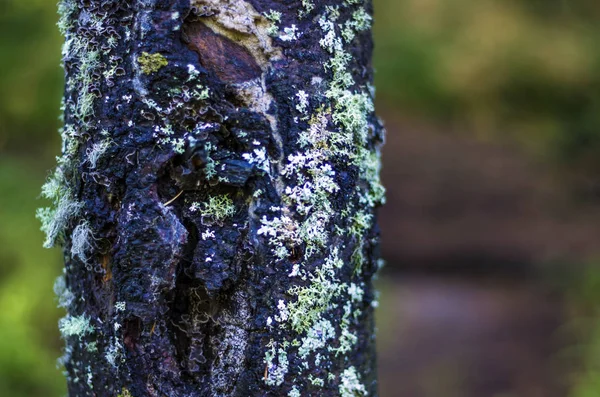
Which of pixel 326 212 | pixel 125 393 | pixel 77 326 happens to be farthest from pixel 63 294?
pixel 326 212

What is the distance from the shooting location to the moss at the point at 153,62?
874 millimetres

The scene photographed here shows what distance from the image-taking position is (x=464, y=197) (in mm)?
6121

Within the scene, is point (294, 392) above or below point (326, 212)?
below

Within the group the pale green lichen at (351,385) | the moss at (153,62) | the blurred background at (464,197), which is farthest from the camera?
the blurred background at (464,197)

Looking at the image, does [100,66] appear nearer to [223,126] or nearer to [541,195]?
[223,126]

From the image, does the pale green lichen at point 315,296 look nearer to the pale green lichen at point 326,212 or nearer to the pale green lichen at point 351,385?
the pale green lichen at point 326,212

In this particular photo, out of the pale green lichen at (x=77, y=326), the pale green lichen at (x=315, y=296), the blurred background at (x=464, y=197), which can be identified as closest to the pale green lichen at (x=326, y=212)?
the pale green lichen at (x=315, y=296)

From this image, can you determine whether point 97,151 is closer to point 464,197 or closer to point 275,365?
point 275,365

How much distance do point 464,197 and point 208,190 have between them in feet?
18.1

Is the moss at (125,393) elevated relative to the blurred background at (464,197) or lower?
lower

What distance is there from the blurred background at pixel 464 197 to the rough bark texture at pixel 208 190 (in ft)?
9.35

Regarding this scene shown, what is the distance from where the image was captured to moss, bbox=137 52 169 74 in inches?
34.4

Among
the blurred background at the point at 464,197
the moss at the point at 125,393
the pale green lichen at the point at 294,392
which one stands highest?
the blurred background at the point at 464,197

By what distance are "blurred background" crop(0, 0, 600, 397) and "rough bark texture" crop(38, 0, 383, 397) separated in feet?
9.35
